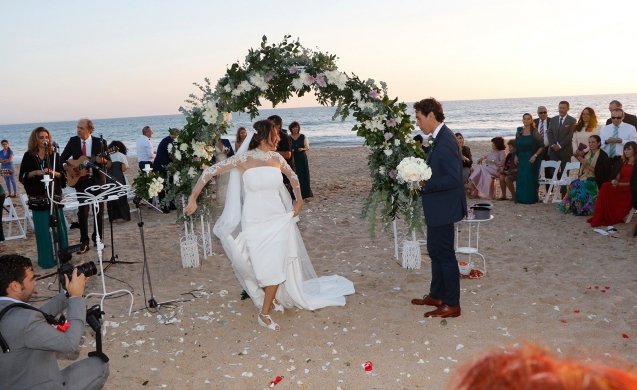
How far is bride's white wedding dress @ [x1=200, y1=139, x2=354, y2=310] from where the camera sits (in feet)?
19.6

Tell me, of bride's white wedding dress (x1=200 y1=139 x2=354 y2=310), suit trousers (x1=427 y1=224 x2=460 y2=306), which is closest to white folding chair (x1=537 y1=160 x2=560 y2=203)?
suit trousers (x1=427 y1=224 x2=460 y2=306)

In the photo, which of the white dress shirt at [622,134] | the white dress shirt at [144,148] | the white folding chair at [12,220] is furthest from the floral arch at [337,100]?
the white dress shirt at [144,148]

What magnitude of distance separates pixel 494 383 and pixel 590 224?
10269 millimetres

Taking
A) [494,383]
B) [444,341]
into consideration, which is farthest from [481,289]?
→ [494,383]

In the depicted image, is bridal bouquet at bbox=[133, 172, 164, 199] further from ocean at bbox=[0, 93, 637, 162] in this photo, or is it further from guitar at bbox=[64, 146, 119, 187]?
ocean at bbox=[0, 93, 637, 162]

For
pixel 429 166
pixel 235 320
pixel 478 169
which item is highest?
pixel 429 166

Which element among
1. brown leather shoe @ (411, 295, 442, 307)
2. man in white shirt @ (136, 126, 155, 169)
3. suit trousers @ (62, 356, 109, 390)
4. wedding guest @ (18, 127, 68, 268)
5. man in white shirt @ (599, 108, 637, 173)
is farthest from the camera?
man in white shirt @ (136, 126, 155, 169)

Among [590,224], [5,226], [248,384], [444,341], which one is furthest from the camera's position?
[5,226]

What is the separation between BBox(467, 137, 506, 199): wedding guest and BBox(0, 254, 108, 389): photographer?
1127 cm

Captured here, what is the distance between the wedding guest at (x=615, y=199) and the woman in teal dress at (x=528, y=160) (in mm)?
2280

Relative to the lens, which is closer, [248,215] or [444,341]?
[444,341]

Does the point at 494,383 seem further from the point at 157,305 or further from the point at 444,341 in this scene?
the point at 157,305

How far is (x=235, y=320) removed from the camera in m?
6.32

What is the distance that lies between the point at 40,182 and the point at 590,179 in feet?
33.9
